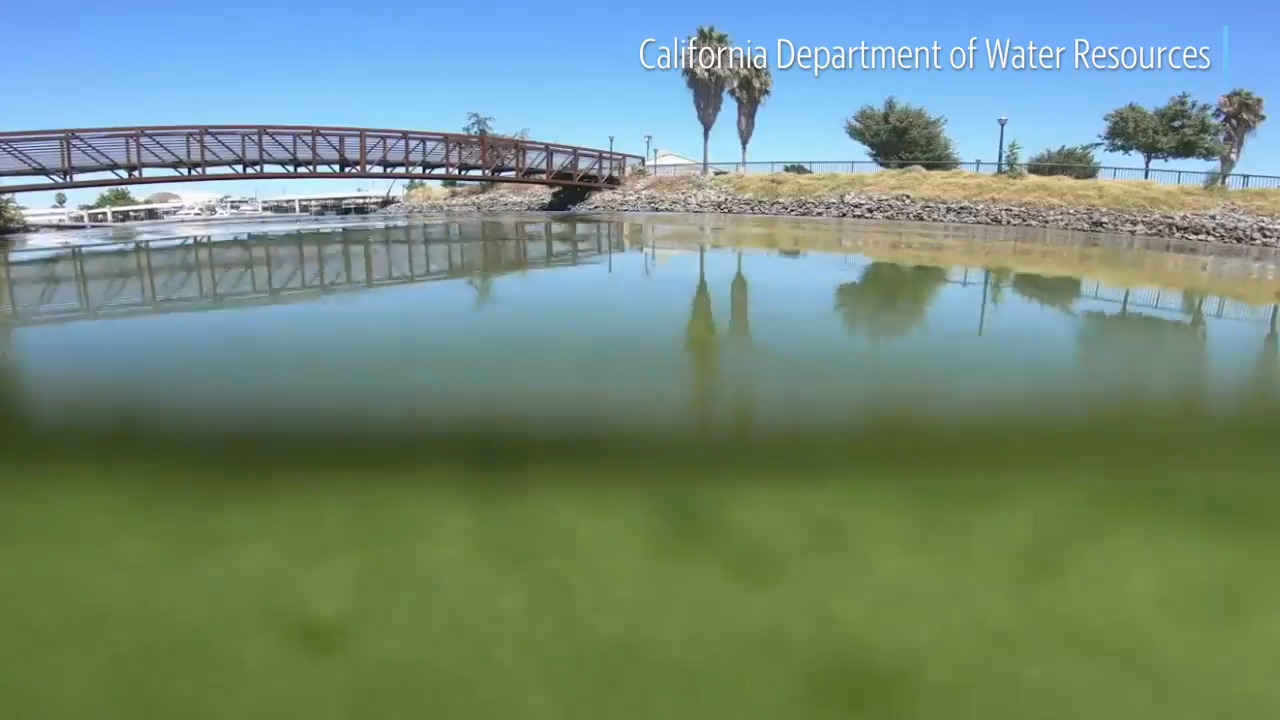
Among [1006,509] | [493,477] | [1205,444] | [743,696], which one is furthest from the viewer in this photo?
[1205,444]

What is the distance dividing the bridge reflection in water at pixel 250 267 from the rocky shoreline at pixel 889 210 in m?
15.6

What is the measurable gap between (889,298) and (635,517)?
785cm

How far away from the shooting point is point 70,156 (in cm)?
2702

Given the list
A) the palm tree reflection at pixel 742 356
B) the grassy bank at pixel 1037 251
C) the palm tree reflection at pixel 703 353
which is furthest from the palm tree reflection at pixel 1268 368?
the palm tree reflection at pixel 703 353

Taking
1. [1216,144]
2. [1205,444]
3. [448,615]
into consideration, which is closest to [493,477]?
[448,615]

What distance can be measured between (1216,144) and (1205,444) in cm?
5340

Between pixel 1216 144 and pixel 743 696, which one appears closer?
pixel 743 696

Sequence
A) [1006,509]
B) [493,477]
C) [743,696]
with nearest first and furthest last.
Result: [743,696], [1006,509], [493,477]

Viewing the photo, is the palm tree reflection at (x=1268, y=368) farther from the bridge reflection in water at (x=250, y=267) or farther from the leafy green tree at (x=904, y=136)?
the leafy green tree at (x=904, y=136)

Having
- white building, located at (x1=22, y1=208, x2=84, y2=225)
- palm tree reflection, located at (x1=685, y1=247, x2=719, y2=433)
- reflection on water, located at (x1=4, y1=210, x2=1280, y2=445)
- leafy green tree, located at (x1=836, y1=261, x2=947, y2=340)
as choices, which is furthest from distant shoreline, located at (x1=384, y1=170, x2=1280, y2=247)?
white building, located at (x1=22, y1=208, x2=84, y2=225)

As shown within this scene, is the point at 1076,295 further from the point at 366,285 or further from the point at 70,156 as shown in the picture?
the point at 70,156

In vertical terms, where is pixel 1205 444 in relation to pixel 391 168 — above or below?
below

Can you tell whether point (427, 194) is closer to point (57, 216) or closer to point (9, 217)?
point (57, 216)

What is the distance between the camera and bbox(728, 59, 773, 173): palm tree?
1908 inches
